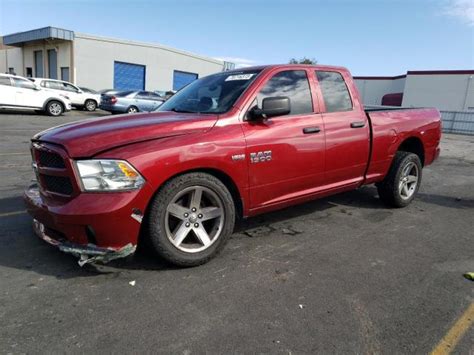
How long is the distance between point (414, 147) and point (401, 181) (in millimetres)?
754

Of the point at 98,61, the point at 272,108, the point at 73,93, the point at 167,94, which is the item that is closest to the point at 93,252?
the point at 272,108

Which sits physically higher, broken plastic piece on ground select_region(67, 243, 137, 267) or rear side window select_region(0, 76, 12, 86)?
rear side window select_region(0, 76, 12, 86)

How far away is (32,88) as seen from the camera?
1866 cm

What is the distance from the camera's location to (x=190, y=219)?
11.4 feet

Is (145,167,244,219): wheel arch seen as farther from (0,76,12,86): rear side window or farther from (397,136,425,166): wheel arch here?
(0,76,12,86): rear side window

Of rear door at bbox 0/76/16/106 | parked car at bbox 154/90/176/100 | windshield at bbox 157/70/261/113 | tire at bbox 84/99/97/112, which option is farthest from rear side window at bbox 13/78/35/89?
windshield at bbox 157/70/261/113

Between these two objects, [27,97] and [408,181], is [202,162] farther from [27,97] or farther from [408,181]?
[27,97]

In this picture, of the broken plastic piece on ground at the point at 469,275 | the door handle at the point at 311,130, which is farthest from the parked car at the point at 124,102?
the broken plastic piece on ground at the point at 469,275

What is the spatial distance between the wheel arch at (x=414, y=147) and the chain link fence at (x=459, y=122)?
837 inches

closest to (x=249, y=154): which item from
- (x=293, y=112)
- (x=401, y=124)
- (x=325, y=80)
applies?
(x=293, y=112)

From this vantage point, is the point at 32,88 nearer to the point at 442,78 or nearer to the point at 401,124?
the point at 401,124

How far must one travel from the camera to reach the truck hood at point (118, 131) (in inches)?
123

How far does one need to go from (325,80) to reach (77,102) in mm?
21949

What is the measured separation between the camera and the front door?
12.6 ft
